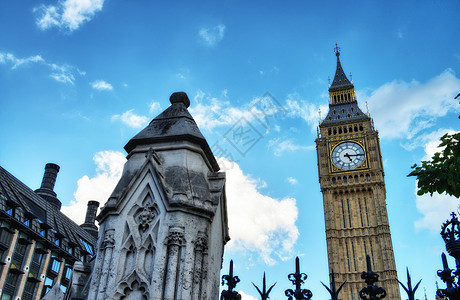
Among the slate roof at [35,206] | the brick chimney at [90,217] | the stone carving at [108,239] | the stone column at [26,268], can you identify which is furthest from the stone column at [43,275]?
the stone carving at [108,239]

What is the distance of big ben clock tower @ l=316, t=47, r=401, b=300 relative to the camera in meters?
60.0

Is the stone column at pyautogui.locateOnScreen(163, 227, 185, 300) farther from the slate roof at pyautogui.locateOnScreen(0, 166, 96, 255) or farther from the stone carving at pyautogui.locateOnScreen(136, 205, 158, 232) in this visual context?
the slate roof at pyautogui.locateOnScreen(0, 166, 96, 255)

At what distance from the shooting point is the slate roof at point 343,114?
236 ft

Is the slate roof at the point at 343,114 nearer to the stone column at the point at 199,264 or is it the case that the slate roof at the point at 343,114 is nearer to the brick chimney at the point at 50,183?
the brick chimney at the point at 50,183

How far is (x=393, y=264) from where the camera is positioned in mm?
58688

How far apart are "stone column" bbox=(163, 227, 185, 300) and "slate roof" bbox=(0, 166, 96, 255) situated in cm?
3864

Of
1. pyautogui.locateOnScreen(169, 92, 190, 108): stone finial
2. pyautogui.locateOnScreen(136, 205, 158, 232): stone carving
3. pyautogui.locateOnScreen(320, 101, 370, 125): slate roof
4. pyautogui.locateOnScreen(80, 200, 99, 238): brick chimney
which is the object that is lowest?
pyautogui.locateOnScreen(136, 205, 158, 232): stone carving

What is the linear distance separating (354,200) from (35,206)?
45299mm

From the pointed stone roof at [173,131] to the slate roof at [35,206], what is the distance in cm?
3741

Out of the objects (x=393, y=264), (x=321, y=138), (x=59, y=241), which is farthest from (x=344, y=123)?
(x=59, y=241)

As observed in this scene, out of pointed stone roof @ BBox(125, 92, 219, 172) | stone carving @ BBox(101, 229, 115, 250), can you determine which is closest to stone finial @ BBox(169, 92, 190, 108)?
pointed stone roof @ BBox(125, 92, 219, 172)

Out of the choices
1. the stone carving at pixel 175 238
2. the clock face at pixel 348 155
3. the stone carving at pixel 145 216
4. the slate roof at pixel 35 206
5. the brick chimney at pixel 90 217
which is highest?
the clock face at pixel 348 155

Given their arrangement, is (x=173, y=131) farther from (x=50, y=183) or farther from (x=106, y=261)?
(x=50, y=183)

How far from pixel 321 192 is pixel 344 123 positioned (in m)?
12.7
